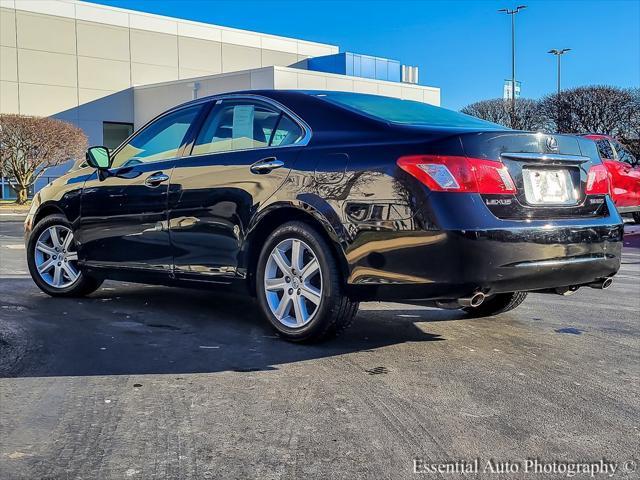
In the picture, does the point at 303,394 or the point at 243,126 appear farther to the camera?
the point at 243,126

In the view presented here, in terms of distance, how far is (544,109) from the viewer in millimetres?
38844

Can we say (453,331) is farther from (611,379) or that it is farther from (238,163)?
(238,163)

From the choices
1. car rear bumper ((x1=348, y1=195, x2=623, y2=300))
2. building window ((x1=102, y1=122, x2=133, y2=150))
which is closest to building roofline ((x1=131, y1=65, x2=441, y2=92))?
building window ((x1=102, y1=122, x2=133, y2=150))

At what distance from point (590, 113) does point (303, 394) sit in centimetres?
3547

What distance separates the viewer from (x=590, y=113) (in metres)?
35.4

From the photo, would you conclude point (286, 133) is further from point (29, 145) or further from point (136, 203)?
point (29, 145)

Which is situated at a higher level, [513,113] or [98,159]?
[513,113]

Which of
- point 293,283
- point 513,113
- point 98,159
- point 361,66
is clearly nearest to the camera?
point 293,283

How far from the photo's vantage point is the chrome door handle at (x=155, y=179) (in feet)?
16.7

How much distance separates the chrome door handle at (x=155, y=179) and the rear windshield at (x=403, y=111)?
1.25 m

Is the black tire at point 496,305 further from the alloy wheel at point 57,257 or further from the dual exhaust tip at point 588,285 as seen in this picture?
the alloy wheel at point 57,257

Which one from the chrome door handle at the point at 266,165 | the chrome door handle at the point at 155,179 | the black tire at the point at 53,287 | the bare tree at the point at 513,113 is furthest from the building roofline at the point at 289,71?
the chrome door handle at the point at 266,165

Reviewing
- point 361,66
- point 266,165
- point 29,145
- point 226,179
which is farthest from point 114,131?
point 266,165

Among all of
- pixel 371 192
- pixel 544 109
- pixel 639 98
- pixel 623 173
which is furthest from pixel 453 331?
pixel 544 109
